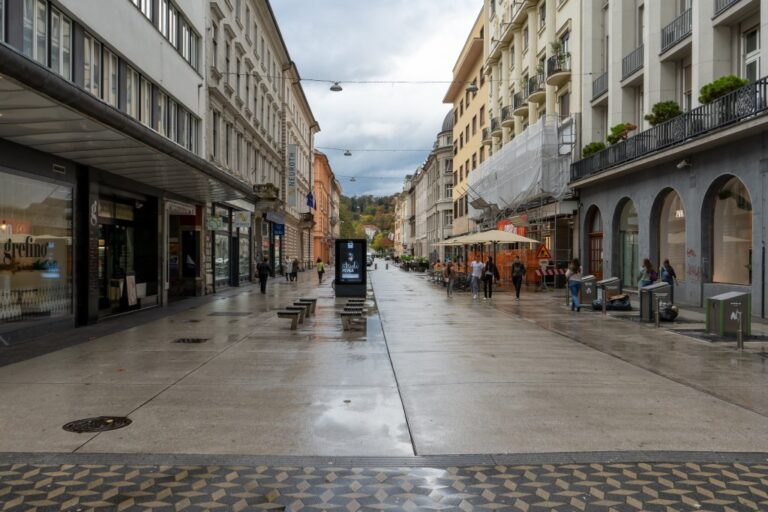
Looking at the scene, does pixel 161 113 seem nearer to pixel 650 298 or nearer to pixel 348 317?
pixel 348 317

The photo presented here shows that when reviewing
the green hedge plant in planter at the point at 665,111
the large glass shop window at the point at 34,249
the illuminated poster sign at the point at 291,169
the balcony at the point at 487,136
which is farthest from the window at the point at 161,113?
the balcony at the point at 487,136

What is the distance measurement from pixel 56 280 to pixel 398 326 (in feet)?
24.4

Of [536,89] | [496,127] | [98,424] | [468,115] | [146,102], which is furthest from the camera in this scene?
[468,115]

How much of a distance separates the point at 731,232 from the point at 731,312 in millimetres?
6878

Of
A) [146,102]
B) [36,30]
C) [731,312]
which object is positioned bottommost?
[731,312]

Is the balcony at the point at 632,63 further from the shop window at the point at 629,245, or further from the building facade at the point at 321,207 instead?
the building facade at the point at 321,207

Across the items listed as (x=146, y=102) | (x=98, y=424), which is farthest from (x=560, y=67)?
(x=98, y=424)

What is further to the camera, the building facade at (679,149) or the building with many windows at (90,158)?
the building facade at (679,149)

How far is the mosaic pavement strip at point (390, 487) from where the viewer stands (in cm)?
418

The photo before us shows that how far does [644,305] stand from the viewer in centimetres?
1534

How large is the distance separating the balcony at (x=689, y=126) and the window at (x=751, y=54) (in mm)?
1608

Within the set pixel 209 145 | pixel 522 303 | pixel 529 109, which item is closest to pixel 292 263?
pixel 209 145

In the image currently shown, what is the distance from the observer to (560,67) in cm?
2967

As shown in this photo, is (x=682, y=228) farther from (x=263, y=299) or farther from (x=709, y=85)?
(x=263, y=299)
